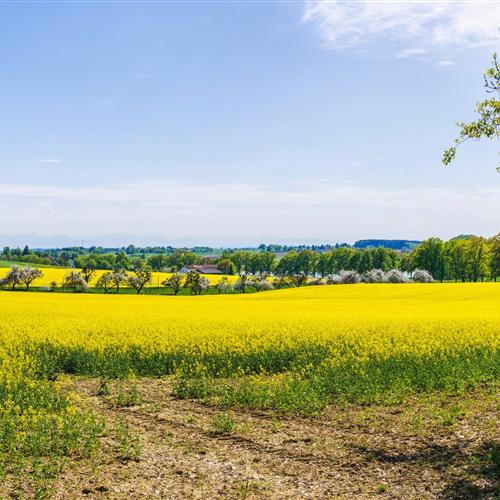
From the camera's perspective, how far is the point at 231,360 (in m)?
19.0

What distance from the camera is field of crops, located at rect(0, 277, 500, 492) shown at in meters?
13.2

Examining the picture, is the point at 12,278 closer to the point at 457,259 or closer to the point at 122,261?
the point at 457,259

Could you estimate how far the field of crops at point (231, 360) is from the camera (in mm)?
13219

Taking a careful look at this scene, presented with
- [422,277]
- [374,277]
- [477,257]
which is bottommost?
[374,277]

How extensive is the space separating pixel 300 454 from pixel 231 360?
28.8 ft

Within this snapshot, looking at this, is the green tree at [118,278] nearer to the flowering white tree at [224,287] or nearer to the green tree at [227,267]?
the flowering white tree at [224,287]

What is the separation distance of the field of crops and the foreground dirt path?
1045 millimetres

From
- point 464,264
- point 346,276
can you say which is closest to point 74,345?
point 346,276

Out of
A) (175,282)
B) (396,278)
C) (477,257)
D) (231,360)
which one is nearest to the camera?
(231,360)

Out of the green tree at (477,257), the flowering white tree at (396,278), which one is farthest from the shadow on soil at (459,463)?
the green tree at (477,257)

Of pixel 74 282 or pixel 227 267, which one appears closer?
pixel 74 282

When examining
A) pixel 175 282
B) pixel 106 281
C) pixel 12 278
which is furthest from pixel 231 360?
pixel 106 281

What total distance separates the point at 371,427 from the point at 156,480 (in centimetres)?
505

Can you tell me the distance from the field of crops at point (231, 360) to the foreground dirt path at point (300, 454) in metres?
1.05
